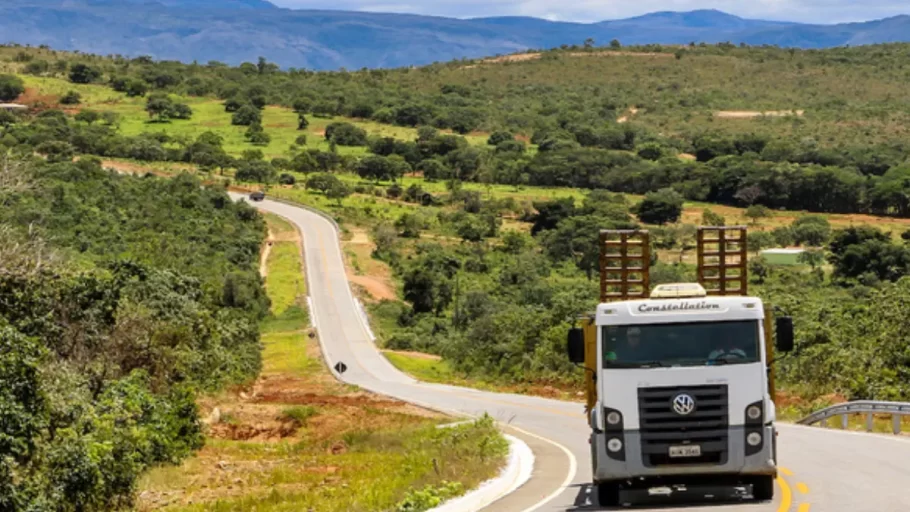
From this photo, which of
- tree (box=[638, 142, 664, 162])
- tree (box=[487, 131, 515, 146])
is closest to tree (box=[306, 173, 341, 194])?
tree (box=[487, 131, 515, 146])

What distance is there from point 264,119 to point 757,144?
58.2 metres

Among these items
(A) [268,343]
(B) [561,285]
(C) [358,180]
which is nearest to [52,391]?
(A) [268,343]

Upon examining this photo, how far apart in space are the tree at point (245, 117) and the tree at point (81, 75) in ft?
84.4

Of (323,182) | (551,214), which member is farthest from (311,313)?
(323,182)

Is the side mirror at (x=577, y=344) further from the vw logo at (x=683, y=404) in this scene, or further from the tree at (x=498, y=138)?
the tree at (x=498, y=138)

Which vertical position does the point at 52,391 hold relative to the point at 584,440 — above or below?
above

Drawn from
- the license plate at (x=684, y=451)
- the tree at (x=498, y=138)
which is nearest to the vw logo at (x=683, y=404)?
the license plate at (x=684, y=451)

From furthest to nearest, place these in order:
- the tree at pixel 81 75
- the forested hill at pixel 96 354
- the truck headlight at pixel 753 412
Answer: the tree at pixel 81 75 < the forested hill at pixel 96 354 < the truck headlight at pixel 753 412

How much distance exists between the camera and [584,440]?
27859mm

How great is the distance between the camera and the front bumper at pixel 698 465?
1566 cm

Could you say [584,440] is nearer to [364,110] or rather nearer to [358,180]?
[358,180]

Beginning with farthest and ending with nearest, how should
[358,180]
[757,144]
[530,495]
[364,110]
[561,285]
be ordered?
[364,110]
[757,144]
[358,180]
[561,285]
[530,495]

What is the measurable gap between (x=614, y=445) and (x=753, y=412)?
1.73 m

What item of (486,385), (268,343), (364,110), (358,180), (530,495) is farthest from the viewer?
(364,110)
